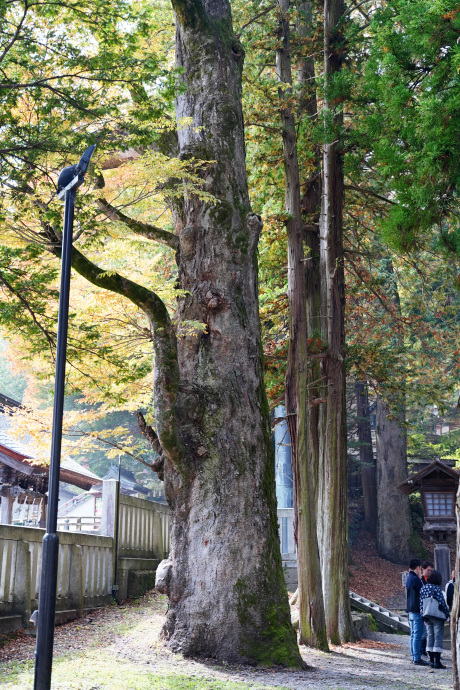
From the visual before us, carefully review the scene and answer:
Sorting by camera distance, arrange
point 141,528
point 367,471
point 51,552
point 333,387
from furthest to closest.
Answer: point 367,471, point 141,528, point 333,387, point 51,552

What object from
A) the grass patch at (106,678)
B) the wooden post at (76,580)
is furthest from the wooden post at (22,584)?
the wooden post at (76,580)

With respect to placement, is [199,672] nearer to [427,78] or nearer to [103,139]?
[103,139]

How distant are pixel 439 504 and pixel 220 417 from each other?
22.8 feet

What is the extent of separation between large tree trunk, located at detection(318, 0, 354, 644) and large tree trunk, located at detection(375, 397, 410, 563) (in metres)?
9.69

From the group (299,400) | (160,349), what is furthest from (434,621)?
(160,349)

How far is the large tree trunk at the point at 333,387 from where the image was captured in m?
10.6

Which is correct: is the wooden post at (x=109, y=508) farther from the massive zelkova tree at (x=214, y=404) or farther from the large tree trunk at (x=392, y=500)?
the large tree trunk at (x=392, y=500)

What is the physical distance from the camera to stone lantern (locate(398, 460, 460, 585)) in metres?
12.3

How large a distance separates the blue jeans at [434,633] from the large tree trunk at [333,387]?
1696 mm

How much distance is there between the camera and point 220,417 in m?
7.54

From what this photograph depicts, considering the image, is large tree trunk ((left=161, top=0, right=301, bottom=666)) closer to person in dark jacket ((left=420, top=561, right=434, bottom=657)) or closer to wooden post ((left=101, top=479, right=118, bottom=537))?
person in dark jacket ((left=420, top=561, right=434, bottom=657))

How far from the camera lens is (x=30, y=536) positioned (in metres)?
8.40

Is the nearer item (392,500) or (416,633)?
(416,633)

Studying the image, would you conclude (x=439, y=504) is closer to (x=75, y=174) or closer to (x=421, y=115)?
(x=421, y=115)
